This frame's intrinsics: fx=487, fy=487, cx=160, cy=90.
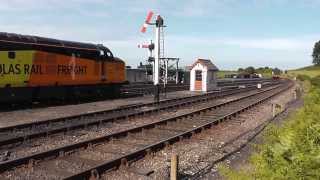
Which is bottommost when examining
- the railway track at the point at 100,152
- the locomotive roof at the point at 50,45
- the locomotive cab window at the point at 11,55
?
the railway track at the point at 100,152

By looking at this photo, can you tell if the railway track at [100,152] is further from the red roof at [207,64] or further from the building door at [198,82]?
the building door at [198,82]

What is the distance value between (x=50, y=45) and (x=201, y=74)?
65.6 feet

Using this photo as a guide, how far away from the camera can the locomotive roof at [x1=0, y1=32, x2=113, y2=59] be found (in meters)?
21.2

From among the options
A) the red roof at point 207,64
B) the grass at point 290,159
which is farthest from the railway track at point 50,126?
the red roof at point 207,64

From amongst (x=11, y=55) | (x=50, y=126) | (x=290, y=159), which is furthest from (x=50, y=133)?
(x=290, y=159)

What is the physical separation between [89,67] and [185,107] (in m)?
5.92

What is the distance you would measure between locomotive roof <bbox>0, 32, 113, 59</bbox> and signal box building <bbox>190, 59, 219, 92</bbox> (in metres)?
13.7

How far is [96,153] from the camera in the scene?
1163cm

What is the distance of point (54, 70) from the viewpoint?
24.3 metres

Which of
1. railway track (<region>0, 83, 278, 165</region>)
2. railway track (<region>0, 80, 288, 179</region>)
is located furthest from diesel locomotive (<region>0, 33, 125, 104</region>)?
railway track (<region>0, 80, 288, 179</region>)

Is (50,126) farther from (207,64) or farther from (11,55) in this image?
(207,64)

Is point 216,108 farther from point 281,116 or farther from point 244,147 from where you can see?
point 244,147

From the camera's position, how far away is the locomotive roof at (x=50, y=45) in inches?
837

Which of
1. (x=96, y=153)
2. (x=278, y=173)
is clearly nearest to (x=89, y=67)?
(x=96, y=153)
